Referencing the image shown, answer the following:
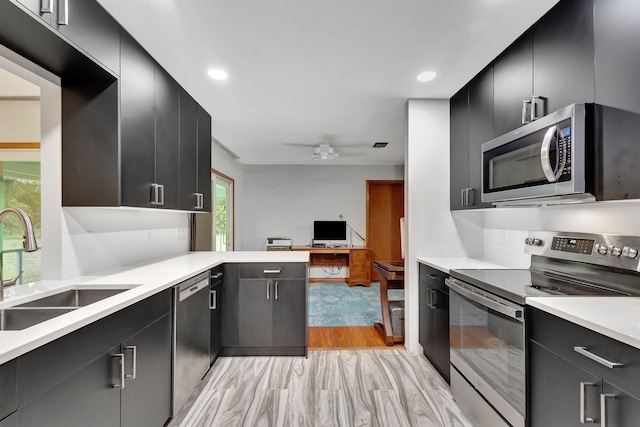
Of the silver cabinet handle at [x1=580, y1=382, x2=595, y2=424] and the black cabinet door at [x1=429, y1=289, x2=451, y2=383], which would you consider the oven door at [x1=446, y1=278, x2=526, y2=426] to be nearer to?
the black cabinet door at [x1=429, y1=289, x2=451, y2=383]

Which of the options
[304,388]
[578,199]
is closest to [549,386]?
[578,199]

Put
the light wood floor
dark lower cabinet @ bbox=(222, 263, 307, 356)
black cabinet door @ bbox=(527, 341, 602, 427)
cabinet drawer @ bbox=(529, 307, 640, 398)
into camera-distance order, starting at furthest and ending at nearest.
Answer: the light wood floor → dark lower cabinet @ bbox=(222, 263, 307, 356) → black cabinet door @ bbox=(527, 341, 602, 427) → cabinet drawer @ bbox=(529, 307, 640, 398)

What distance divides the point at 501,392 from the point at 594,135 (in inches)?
Result: 51.2

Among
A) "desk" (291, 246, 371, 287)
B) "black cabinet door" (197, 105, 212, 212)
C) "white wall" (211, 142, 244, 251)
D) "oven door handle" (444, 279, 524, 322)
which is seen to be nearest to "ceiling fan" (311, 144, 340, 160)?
"white wall" (211, 142, 244, 251)

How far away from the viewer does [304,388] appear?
221 cm

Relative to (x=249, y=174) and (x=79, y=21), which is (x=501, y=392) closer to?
(x=79, y=21)

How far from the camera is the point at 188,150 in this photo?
8.62ft

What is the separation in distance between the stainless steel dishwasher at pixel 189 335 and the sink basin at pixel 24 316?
0.57 metres

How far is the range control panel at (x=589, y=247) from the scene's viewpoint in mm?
1378

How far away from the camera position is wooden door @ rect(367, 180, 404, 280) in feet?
20.4

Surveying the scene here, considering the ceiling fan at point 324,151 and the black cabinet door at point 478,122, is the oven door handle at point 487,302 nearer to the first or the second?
the black cabinet door at point 478,122

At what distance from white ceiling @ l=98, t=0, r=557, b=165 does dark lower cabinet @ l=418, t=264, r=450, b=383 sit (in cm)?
156

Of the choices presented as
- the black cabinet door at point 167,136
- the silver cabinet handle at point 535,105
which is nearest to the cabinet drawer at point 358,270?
the black cabinet door at point 167,136

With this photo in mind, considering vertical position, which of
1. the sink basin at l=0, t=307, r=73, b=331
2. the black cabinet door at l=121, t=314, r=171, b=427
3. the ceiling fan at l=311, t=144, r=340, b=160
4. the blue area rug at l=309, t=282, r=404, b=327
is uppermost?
the ceiling fan at l=311, t=144, r=340, b=160
